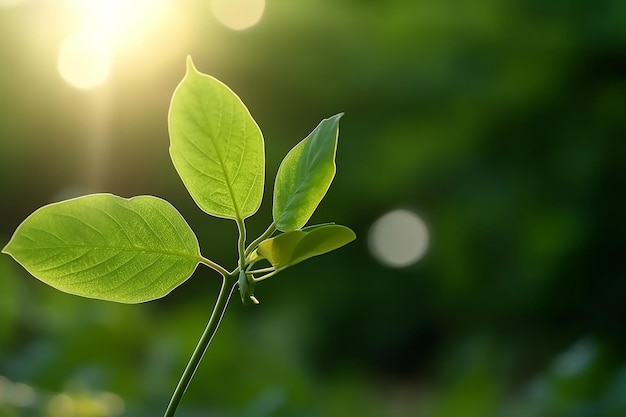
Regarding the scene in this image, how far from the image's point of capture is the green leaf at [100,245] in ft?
0.27

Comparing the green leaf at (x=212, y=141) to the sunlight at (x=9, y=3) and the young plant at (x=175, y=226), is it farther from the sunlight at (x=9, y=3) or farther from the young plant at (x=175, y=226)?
the sunlight at (x=9, y=3)

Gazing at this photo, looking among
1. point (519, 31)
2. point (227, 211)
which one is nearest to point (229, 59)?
point (519, 31)

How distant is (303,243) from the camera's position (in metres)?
0.09

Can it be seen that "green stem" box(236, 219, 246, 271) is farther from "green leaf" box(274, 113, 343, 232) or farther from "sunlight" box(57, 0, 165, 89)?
"sunlight" box(57, 0, 165, 89)

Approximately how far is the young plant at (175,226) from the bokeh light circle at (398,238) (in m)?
1.14

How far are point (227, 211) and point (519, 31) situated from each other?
1169 mm

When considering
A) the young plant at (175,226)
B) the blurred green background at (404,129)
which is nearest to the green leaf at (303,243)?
the young plant at (175,226)

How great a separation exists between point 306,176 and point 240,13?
112cm

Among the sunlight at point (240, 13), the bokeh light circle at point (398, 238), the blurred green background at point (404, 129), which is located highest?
the sunlight at point (240, 13)

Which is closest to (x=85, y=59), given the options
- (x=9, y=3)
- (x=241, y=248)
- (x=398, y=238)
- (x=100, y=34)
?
(x=100, y=34)

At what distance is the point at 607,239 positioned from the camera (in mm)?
1204

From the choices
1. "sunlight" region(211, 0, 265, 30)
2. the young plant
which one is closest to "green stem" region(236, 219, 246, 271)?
the young plant

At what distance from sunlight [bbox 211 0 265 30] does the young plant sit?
1.10 m

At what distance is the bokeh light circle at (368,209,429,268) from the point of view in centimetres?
125
